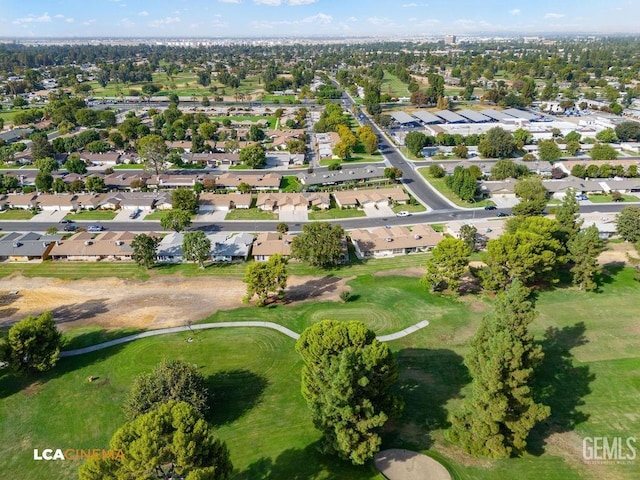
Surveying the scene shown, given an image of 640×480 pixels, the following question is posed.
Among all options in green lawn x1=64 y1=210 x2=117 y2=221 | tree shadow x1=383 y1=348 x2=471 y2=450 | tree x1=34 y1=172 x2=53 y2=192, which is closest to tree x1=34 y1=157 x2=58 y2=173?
tree x1=34 y1=172 x2=53 y2=192

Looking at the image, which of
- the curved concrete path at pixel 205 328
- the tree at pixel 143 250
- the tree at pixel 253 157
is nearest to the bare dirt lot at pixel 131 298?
the curved concrete path at pixel 205 328

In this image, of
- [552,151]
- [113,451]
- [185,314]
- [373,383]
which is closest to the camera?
[113,451]

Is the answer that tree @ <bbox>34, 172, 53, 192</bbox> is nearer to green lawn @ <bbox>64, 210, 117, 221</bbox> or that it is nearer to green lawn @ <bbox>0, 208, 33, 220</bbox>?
green lawn @ <bbox>0, 208, 33, 220</bbox>

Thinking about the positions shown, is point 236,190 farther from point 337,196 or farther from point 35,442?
point 35,442

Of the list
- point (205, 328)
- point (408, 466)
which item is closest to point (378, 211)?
point (205, 328)

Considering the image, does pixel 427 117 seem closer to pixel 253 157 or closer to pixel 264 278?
pixel 253 157

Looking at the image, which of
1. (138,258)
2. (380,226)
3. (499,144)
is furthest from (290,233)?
(499,144)

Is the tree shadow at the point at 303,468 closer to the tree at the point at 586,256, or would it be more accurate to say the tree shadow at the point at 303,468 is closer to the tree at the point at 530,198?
the tree at the point at 586,256
